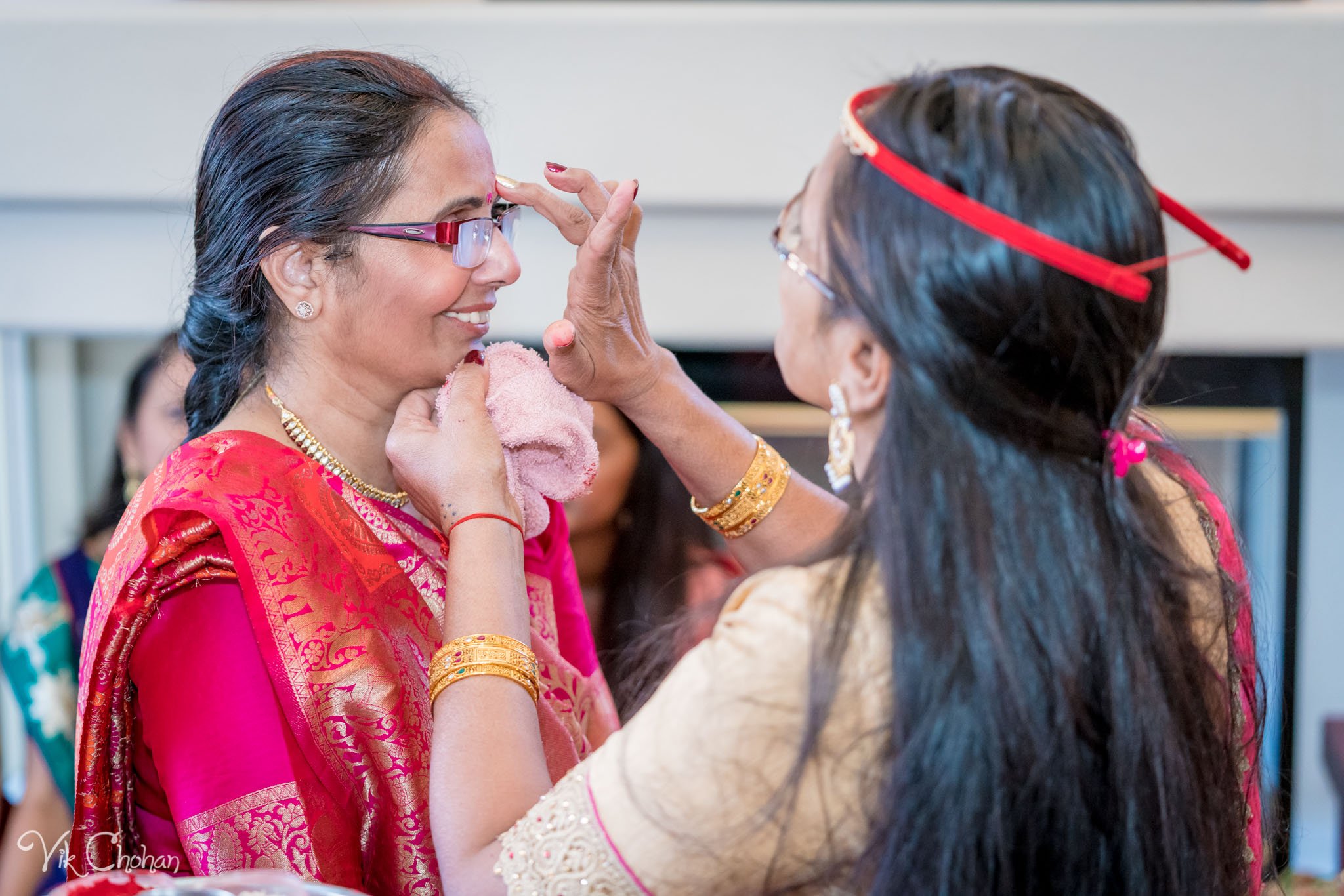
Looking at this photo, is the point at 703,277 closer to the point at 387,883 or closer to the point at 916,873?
the point at 387,883

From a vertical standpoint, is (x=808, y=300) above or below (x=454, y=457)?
above

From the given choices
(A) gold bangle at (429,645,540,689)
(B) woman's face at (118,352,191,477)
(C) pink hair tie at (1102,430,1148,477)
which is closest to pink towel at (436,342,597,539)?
(A) gold bangle at (429,645,540,689)

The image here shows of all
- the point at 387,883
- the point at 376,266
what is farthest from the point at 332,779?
the point at 376,266

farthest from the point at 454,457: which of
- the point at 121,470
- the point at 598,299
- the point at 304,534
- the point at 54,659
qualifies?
the point at 121,470

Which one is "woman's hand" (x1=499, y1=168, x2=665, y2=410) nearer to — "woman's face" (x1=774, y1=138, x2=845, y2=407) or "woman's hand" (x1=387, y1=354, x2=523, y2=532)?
"woman's hand" (x1=387, y1=354, x2=523, y2=532)

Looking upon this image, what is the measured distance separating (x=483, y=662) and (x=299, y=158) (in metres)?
0.61

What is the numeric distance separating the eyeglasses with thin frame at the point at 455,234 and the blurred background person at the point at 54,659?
811 mm

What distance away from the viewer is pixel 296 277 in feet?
4.28

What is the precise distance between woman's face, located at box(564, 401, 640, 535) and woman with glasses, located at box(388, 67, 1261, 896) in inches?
68.9

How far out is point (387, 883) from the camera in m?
1.19

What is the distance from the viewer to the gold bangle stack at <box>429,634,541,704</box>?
1038 millimetres

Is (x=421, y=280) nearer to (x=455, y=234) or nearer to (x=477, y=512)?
(x=455, y=234)

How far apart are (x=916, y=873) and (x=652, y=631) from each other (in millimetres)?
425

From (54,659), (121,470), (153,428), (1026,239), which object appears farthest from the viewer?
(121,470)
